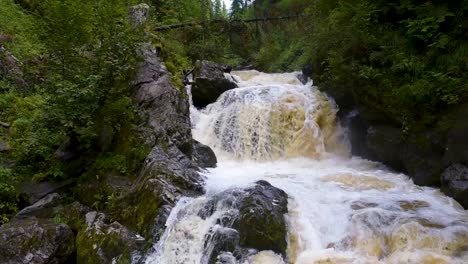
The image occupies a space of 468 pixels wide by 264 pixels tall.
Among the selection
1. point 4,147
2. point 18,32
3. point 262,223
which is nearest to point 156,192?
point 262,223

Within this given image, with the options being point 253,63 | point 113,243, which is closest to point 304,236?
point 113,243

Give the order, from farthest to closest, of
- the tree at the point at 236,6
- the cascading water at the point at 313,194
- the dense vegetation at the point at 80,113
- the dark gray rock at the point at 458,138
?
the tree at the point at 236,6
the dense vegetation at the point at 80,113
the dark gray rock at the point at 458,138
the cascading water at the point at 313,194

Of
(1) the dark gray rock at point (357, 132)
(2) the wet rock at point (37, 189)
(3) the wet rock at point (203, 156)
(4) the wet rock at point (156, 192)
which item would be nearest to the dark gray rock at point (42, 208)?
(2) the wet rock at point (37, 189)

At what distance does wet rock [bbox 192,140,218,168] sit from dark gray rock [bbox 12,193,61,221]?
3502 millimetres

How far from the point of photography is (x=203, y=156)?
10.5 meters

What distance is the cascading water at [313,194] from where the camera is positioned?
6035 millimetres

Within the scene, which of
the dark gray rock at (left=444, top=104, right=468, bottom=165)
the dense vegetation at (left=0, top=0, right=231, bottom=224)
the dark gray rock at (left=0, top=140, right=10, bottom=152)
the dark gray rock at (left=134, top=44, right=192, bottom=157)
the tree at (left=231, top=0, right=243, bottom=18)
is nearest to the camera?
the dark gray rock at (left=444, top=104, right=468, bottom=165)

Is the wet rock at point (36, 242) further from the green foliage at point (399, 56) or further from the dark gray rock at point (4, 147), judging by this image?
the green foliage at point (399, 56)

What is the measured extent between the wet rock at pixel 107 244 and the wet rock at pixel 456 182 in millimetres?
5880

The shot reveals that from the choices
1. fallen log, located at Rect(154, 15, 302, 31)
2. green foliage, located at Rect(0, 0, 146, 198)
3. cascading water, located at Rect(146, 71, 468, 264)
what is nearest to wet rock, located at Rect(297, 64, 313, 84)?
cascading water, located at Rect(146, 71, 468, 264)

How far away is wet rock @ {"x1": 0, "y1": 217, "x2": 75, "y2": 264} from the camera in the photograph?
20.6 ft

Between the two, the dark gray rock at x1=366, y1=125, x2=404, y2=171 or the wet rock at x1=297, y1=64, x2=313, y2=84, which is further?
the wet rock at x1=297, y1=64, x2=313, y2=84

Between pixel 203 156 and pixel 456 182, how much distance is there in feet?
19.2

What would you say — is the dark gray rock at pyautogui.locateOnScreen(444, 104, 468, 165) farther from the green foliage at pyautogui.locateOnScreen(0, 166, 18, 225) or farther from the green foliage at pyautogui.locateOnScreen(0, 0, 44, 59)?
the green foliage at pyautogui.locateOnScreen(0, 0, 44, 59)
